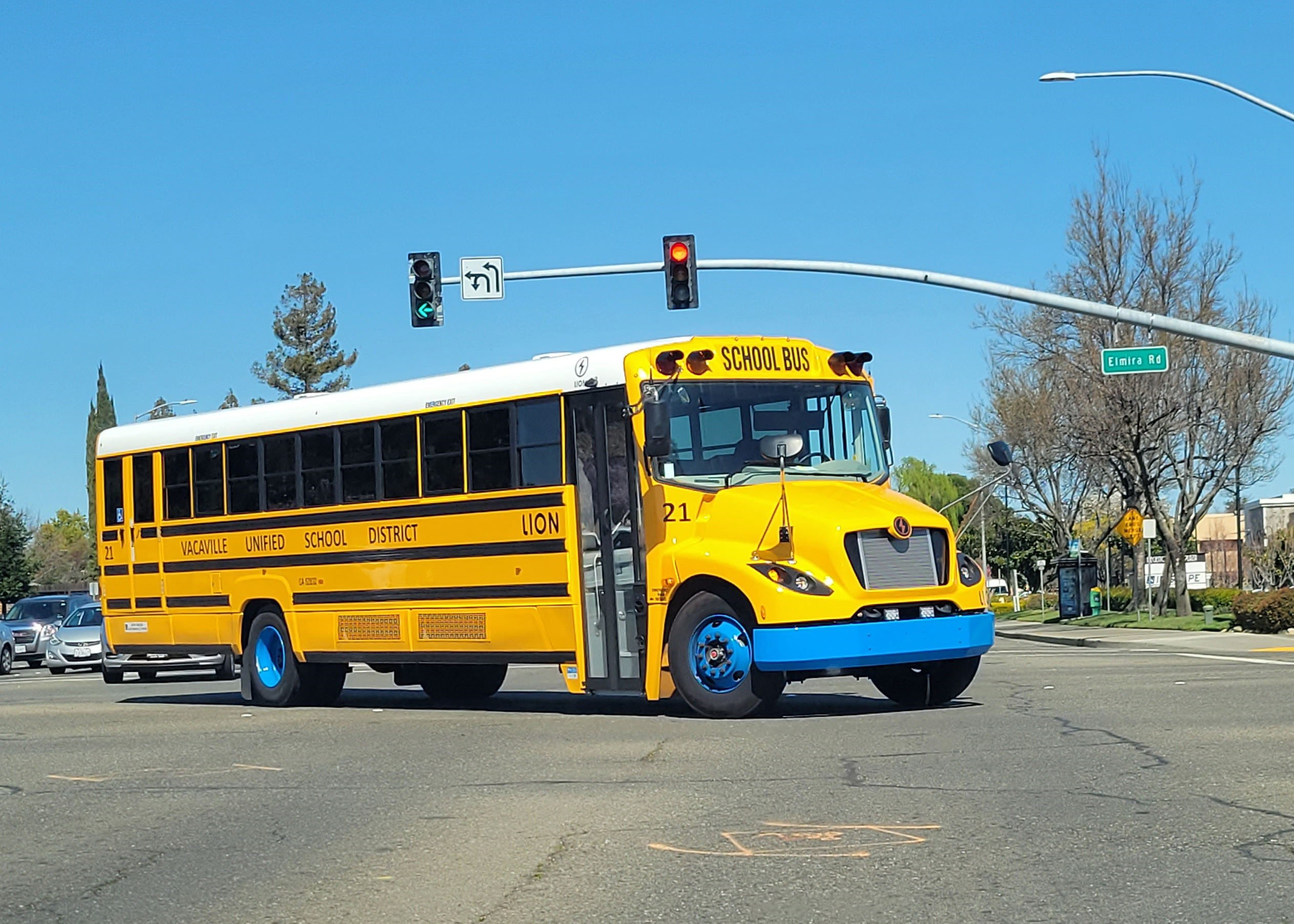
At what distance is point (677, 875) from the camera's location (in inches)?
305

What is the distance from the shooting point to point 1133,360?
25906 mm

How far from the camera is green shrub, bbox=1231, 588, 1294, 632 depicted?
33.2 metres

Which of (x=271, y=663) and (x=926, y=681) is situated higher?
(x=271, y=663)

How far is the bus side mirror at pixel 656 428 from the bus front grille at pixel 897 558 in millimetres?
1763

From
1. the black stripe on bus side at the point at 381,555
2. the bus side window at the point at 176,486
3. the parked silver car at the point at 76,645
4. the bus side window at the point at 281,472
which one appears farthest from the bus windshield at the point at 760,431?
the parked silver car at the point at 76,645

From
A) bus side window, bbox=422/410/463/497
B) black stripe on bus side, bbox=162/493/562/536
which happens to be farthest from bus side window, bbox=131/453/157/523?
bus side window, bbox=422/410/463/497

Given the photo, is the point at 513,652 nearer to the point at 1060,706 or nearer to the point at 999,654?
the point at 1060,706

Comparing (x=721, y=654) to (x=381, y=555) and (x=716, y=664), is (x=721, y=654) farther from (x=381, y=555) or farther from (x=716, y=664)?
(x=381, y=555)

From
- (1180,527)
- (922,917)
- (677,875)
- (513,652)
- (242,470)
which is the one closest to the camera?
(922,917)

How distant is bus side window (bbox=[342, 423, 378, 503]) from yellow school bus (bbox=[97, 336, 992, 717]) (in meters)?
0.03

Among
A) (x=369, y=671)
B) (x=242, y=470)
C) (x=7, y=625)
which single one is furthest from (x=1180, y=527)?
(x=242, y=470)

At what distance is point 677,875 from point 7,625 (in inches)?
1426

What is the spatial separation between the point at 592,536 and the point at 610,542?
0.24 meters

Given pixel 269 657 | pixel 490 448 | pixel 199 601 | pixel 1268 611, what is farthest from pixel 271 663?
pixel 1268 611
